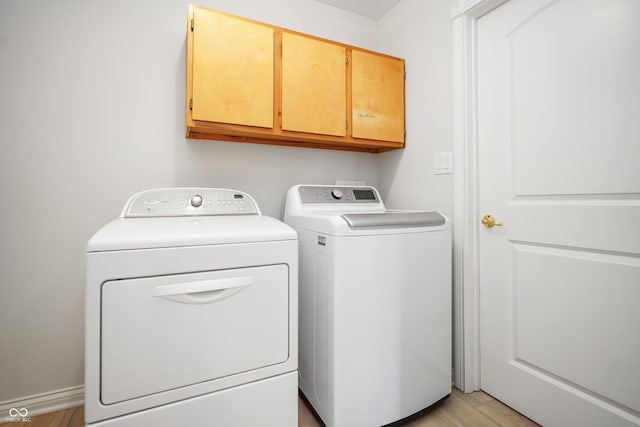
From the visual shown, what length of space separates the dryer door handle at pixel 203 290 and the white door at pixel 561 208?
4.15 ft

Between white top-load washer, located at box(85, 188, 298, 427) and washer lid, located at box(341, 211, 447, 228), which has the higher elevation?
washer lid, located at box(341, 211, 447, 228)

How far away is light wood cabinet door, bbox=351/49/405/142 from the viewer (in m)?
1.79

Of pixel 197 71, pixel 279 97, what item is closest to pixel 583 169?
pixel 279 97

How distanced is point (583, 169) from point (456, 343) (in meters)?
1.02

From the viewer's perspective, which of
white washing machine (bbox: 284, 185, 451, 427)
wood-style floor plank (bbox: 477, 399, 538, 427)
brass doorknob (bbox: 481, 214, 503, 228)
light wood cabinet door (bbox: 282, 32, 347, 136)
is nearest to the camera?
white washing machine (bbox: 284, 185, 451, 427)

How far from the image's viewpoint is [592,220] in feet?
3.82

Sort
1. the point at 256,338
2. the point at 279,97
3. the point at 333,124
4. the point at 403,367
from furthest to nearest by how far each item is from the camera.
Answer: the point at 333,124, the point at 279,97, the point at 403,367, the point at 256,338

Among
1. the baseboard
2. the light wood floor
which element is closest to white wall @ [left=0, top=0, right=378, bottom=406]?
the baseboard

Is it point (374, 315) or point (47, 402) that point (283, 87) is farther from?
point (47, 402)

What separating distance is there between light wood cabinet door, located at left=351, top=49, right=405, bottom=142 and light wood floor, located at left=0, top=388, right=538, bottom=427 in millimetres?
1503

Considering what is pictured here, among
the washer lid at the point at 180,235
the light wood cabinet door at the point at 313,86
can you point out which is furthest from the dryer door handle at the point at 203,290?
the light wood cabinet door at the point at 313,86

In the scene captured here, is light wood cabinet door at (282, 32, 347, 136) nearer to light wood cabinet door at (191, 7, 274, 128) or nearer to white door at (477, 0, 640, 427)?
light wood cabinet door at (191, 7, 274, 128)

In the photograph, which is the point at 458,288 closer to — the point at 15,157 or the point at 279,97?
the point at 279,97

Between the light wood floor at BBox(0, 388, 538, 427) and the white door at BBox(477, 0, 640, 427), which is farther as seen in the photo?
the light wood floor at BBox(0, 388, 538, 427)
